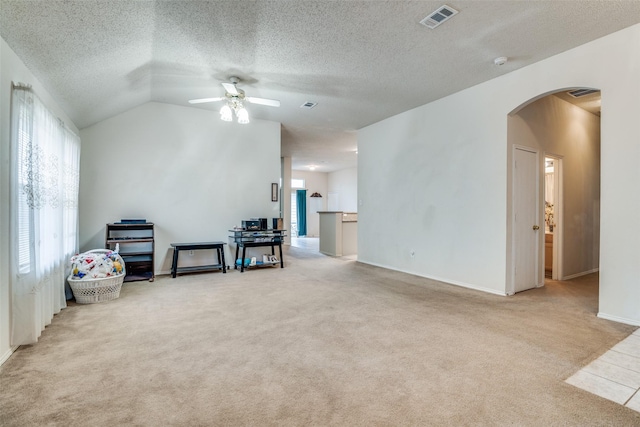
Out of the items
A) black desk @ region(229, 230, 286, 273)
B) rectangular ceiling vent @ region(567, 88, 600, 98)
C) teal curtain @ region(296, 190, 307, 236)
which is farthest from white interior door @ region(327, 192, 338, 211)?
rectangular ceiling vent @ region(567, 88, 600, 98)

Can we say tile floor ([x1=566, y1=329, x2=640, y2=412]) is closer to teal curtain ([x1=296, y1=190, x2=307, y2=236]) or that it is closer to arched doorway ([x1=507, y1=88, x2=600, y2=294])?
arched doorway ([x1=507, y1=88, x2=600, y2=294])

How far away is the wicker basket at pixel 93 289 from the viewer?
11.6 feet

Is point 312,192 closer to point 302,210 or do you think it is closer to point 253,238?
point 302,210

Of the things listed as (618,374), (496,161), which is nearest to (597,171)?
(496,161)

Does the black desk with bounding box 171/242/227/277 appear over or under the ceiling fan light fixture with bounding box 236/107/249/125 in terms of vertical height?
under

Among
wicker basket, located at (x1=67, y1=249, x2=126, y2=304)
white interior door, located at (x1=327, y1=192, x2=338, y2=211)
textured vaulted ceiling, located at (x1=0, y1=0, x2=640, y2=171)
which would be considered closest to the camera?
textured vaulted ceiling, located at (x1=0, y1=0, x2=640, y2=171)

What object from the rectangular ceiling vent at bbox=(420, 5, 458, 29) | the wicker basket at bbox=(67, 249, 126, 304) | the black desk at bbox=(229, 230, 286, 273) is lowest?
the wicker basket at bbox=(67, 249, 126, 304)

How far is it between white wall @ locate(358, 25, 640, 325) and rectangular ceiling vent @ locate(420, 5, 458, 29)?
1.70 meters

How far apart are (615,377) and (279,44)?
3.88 m

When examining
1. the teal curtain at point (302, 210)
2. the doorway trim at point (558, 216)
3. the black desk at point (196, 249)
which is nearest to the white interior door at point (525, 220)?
the doorway trim at point (558, 216)

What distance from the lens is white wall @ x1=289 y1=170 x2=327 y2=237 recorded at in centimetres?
1338

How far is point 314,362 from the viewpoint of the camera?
2.17 m

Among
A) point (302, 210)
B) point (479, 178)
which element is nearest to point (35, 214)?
point (479, 178)

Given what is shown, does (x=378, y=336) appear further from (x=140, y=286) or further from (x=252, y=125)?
(x=252, y=125)
